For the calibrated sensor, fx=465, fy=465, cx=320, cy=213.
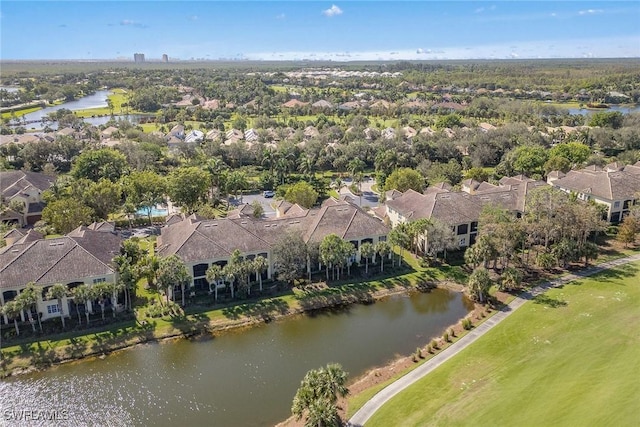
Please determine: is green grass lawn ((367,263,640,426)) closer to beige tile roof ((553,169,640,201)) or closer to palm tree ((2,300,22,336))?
beige tile roof ((553,169,640,201))

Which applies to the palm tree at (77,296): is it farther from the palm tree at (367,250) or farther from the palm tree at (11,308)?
the palm tree at (367,250)

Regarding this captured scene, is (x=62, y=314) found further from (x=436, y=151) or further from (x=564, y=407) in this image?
(x=436, y=151)

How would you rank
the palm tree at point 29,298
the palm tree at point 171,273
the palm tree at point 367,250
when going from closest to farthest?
the palm tree at point 29,298, the palm tree at point 171,273, the palm tree at point 367,250

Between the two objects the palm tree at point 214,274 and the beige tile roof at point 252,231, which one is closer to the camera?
the palm tree at point 214,274

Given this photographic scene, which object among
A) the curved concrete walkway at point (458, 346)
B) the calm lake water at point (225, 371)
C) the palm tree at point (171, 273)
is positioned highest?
the palm tree at point (171, 273)

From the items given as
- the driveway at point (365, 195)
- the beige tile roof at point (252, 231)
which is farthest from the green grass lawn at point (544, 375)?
the driveway at point (365, 195)

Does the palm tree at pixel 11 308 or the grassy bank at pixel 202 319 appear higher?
the palm tree at pixel 11 308

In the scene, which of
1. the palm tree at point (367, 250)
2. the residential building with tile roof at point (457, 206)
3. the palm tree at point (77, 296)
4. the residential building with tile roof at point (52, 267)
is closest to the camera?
the palm tree at point (77, 296)
